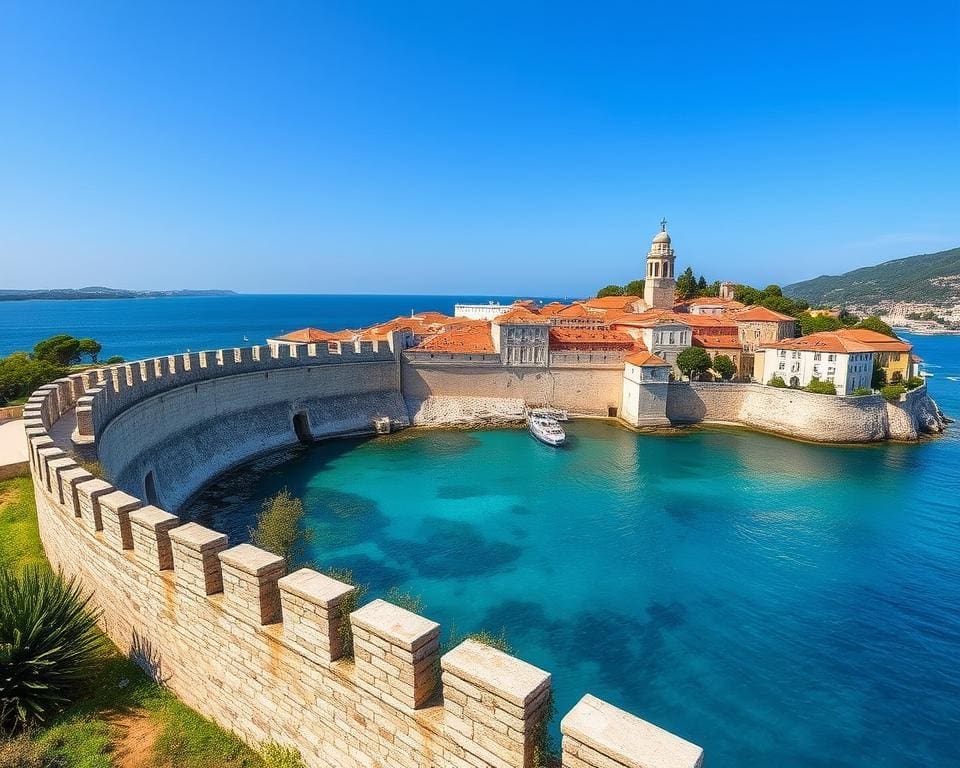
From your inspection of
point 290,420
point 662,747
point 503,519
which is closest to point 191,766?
point 662,747

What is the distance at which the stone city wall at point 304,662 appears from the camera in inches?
141

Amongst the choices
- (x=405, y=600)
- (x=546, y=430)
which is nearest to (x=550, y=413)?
(x=546, y=430)

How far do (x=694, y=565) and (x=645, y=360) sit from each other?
1854 cm

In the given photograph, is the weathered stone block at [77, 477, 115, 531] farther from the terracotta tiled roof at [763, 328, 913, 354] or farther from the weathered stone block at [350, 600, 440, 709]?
the terracotta tiled roof at [763, 328, 913, 354]

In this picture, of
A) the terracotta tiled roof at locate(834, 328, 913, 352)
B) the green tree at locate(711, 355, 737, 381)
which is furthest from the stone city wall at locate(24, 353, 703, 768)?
the terracotta tiled roof at locate(834, 328, 913, 352)

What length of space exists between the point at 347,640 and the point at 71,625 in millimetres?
3504

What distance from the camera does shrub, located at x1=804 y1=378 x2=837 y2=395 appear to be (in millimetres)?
32594

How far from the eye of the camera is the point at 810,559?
17.6m

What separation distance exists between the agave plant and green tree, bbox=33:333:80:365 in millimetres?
35259

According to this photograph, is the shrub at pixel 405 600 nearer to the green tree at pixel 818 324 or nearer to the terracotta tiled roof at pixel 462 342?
the terracotta tiled roof at pixel 462 342

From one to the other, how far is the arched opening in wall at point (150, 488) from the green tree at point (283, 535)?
3.36 m

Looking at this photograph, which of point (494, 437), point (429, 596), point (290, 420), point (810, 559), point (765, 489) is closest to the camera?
point (429, 596)


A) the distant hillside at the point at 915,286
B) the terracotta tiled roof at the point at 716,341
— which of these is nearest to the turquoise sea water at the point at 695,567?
Answer: the terracotta tiled roof at the point at 716,341

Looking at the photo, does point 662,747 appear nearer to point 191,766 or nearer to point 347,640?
point 347,640
